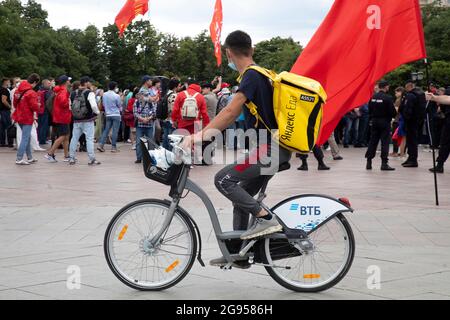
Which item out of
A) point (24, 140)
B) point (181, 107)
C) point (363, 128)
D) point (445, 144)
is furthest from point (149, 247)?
point (363, 128)

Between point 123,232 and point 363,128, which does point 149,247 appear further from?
point 363,128

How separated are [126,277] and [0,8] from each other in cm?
7863

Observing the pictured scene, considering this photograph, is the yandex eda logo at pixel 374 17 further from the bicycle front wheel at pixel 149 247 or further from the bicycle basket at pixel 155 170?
the bicycle front wheel at pixel 149 247

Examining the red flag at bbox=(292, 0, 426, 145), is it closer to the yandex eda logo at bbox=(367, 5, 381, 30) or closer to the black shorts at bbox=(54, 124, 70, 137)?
the yandex eda logo at bbox=(367, 5, 381, 30)

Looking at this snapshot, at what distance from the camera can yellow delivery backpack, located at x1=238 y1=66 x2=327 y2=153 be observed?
19.0ft

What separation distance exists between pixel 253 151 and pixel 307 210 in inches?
24.4

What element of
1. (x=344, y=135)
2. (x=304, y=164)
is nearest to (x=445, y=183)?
(x=304, y=164)

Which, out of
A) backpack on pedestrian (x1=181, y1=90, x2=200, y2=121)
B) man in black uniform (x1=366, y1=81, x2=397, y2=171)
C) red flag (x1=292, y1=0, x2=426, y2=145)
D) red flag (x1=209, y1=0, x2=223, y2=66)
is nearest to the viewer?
red flag (x1=292, y1=0, x2=426, y2=145)

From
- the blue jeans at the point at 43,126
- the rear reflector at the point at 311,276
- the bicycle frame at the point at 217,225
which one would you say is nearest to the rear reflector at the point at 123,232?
the bicycle frame at the point at 217,225

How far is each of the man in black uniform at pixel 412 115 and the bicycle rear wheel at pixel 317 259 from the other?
41.1 ft

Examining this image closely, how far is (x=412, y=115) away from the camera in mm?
18422

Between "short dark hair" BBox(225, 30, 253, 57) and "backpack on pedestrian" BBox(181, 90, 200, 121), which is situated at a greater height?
"short dark hair" BBox(225, 30, 253, 57)

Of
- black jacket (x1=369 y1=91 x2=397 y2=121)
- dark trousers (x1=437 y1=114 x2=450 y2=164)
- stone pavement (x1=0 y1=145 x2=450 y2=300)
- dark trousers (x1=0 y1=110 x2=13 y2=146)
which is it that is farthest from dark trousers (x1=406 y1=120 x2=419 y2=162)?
dark trousers (x1=0 y1=110 x2=13 y2=146)

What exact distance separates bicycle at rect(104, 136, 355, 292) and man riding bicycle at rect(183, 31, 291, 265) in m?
0.13
